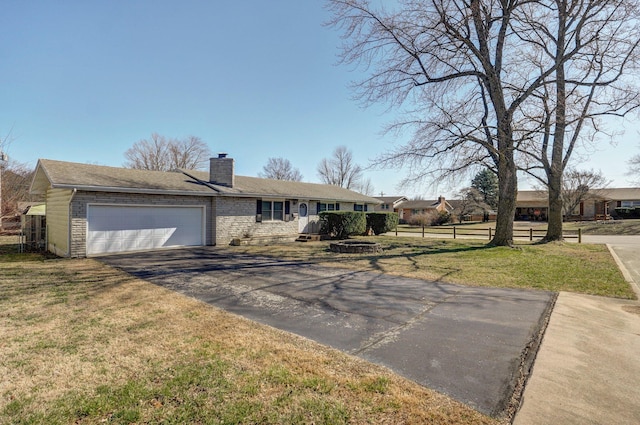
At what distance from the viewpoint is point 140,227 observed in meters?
13.6

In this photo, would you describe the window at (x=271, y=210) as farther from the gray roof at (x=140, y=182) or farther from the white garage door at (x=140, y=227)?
the white garage door at (x=140, y=227)

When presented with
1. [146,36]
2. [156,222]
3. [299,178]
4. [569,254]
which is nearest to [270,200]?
[156,222]

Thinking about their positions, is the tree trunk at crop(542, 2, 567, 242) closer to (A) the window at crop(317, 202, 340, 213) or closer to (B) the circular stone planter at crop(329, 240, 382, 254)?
(B) the circular stone planter at crop(329, 240, 382, 254)

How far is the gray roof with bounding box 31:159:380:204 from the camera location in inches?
472

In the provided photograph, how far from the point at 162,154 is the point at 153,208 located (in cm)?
3587

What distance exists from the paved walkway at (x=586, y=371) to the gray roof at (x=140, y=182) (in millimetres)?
13753

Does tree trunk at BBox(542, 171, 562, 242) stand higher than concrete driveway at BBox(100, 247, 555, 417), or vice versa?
tree trunk at BBox(542, 171, 562, 242)

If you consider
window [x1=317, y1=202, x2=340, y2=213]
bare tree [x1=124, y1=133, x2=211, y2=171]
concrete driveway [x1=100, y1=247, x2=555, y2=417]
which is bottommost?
concrete driveway [x1=100, y1=247, x2=555, y2=417]

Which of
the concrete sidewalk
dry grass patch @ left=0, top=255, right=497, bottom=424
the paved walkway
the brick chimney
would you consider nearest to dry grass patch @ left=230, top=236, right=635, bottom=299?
the paved walkway

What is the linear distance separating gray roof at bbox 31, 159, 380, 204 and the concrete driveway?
4.14 metres

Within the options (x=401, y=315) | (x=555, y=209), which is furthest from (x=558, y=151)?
(x=401, y=315)

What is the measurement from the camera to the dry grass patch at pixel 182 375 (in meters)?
2.78

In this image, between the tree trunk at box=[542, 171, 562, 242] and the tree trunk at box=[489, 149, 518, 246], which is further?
the tree trunk at box=[542, 171, 562, 242]

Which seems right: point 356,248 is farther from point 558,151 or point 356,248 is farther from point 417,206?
point 417,206
